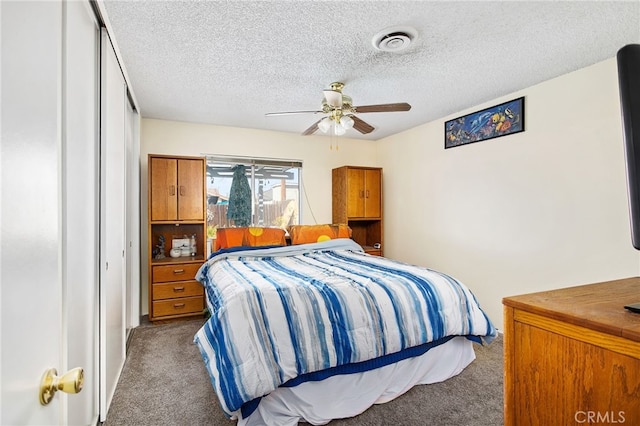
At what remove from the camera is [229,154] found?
13.9 feet

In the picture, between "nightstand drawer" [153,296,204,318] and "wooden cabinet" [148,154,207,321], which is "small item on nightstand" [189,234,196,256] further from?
"nightstand drawer" [153,296,204,318]

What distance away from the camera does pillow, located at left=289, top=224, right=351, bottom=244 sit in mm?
4031

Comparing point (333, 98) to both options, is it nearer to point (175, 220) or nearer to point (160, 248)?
point (175, 220)

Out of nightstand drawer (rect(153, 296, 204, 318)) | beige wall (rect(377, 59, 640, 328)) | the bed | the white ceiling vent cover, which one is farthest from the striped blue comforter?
the white ceiling vent cover

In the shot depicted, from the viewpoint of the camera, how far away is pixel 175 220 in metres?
3.64

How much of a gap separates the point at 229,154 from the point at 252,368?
3133 millimetres

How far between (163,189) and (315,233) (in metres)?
1.89

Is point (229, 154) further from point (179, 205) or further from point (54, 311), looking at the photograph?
point (54, 311)

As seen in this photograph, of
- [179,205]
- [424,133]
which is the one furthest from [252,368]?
[424,133]

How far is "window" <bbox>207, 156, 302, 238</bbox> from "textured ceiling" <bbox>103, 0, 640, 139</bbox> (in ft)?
3.59

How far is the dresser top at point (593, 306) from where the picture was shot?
24.6 inches

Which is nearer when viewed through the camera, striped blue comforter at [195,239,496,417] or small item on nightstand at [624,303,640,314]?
small item on nightstand at [624,303,640,314]

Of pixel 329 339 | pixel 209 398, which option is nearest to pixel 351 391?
pixel 329 339

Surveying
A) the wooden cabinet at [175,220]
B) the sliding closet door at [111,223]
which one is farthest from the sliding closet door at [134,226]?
the sliding closet door at [111,223]
